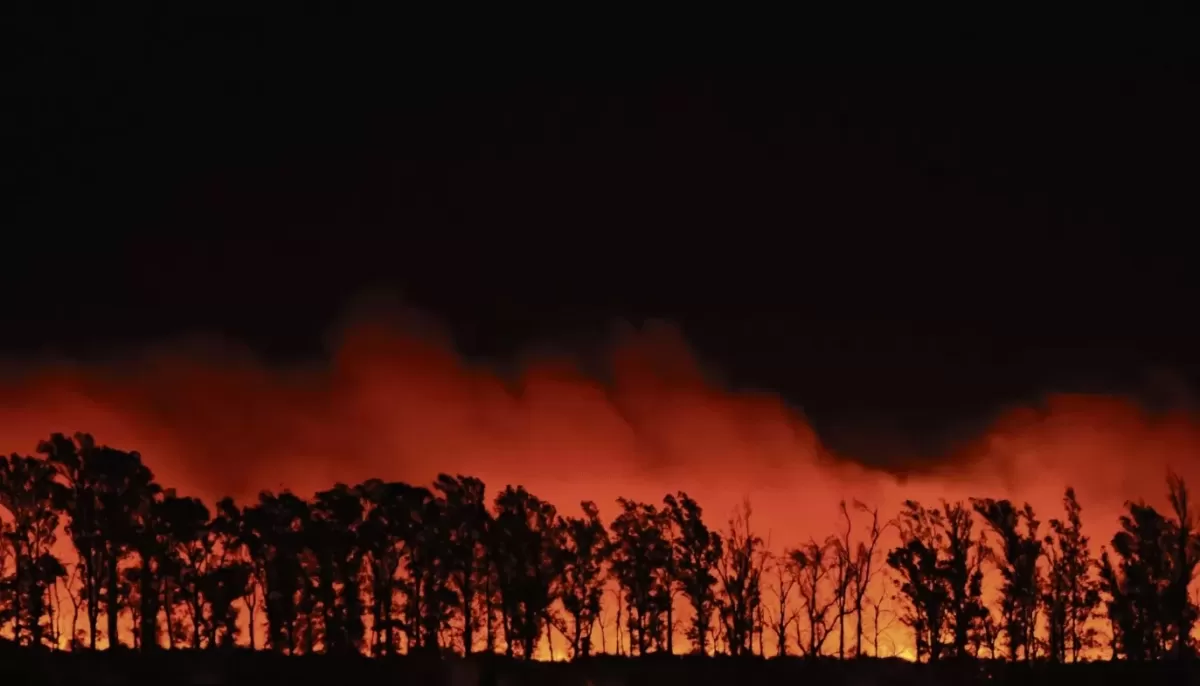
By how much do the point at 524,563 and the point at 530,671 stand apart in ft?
56.6

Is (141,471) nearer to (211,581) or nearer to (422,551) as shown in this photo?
(211,581)

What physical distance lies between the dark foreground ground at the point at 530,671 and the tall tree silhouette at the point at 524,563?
570cm

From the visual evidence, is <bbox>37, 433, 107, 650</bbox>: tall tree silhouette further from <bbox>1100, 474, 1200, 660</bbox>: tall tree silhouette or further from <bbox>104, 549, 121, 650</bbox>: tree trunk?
<bbox>1100, 474, 1200, 660</bbox>: tall tree silhouette

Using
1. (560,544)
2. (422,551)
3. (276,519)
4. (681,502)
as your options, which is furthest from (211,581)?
(681,502)

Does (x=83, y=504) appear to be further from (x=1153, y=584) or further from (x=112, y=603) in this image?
(x=1153, y=584)

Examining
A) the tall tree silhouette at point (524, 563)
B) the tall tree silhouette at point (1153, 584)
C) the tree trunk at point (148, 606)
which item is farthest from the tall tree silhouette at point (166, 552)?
the tall tree silhouette at point (1153, 584)

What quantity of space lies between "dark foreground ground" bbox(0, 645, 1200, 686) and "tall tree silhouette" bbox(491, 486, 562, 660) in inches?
224

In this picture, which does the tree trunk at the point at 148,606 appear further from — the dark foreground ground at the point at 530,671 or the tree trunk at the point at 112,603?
the dark foreground ground at the point at 530,671

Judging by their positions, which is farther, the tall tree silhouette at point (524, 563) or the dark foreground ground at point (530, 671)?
the tall tree silhouette at point (524, 563)

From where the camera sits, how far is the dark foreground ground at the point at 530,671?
8956 cm

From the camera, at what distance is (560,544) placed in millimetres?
124812

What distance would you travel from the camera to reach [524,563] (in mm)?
122250

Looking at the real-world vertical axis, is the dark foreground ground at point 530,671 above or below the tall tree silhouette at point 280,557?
below

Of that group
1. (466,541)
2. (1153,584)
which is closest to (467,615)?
(466,541)
